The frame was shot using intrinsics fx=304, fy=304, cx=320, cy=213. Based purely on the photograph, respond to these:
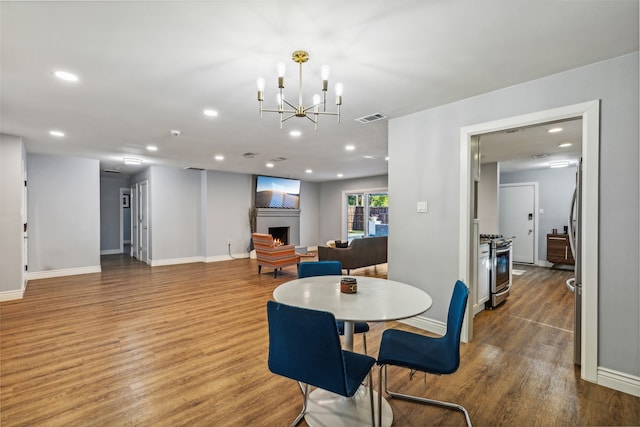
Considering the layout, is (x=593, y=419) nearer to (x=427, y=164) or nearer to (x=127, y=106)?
(x=427, y=164)

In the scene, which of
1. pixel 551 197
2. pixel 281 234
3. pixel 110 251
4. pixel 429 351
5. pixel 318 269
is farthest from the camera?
pixel 281 234

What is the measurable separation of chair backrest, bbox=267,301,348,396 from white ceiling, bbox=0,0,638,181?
1619 mm

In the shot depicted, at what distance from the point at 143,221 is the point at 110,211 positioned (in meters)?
2.36

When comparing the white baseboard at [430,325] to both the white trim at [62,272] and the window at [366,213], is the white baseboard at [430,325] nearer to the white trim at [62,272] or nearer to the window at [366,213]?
the window at [366,213]

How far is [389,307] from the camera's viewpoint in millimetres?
1745

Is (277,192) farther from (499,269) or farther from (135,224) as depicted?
(499,269)

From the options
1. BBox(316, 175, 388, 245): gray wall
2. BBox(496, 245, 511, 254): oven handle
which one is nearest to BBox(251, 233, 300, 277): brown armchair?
BBox(496, 245, 511, 254): oven handle

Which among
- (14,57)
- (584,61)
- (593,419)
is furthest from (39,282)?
(584,61)

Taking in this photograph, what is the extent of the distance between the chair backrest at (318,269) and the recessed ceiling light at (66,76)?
246cm

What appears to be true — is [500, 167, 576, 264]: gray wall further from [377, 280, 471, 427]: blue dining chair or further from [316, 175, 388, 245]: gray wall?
[377, 280, 471, 427]: blue dining chair

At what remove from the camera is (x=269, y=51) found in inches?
83.3

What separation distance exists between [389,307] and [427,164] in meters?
2.02

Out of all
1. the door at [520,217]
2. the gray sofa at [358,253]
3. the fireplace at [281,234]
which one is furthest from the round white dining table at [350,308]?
the fireplace at [281,234]

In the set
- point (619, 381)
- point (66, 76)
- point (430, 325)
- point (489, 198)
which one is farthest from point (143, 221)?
point (619, 381)
